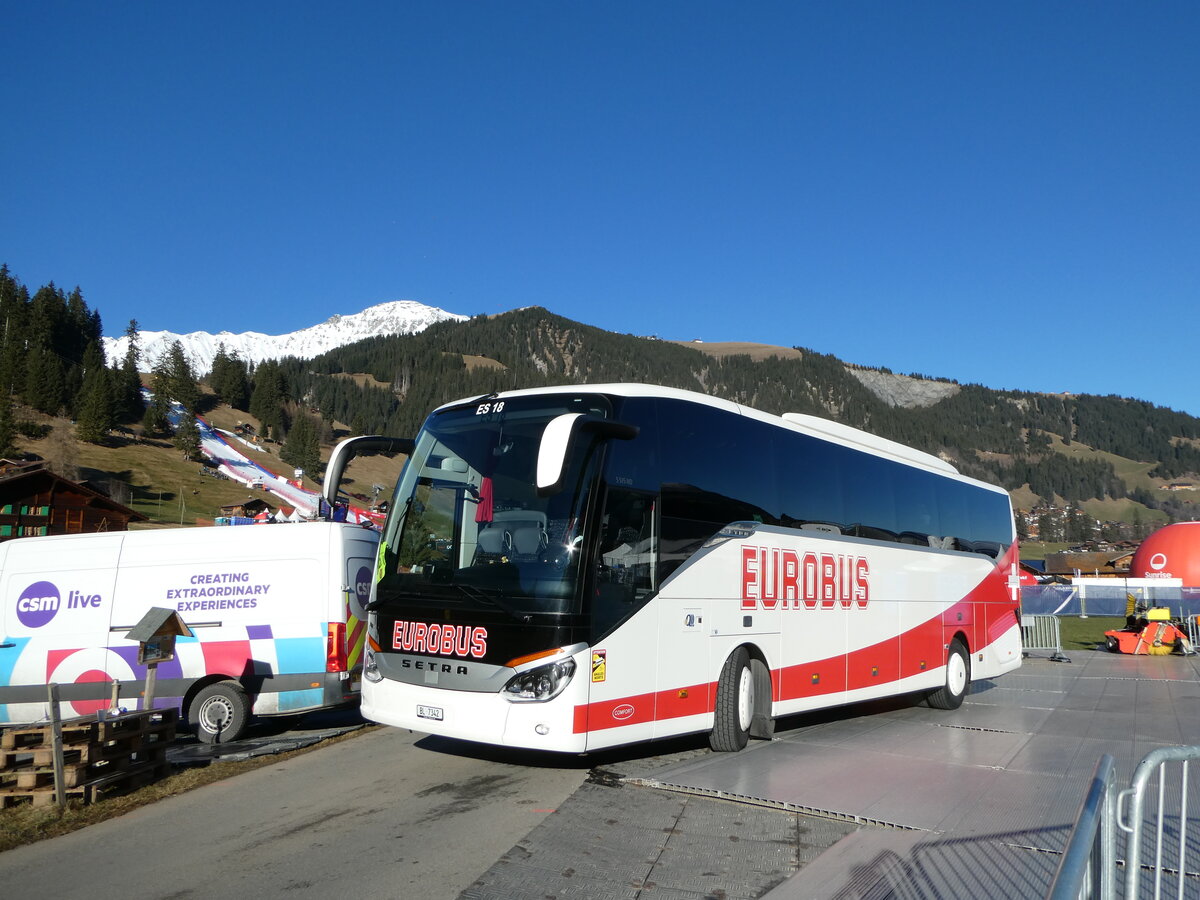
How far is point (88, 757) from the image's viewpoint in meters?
7.71

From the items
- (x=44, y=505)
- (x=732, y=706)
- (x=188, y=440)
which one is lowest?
(x=732, y=706)

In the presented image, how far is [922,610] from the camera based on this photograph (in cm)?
1314

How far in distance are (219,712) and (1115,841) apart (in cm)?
1000

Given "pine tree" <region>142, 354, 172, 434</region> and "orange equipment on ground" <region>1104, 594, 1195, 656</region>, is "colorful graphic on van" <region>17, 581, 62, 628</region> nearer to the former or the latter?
"orange equipment on ground" <region>1104, 594, 1195, 656</region>

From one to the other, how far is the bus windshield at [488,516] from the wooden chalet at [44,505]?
166 ft

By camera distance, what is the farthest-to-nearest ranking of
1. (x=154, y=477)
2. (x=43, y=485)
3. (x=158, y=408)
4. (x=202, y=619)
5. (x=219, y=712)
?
(x=158, y=408)
(x=154, y=477)
(x=43, y=485)
(x=202, y=619)
(x=219, y=712)

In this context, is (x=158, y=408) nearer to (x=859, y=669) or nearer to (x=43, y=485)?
(x=43, y=485)

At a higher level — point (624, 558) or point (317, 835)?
point (624, 558)

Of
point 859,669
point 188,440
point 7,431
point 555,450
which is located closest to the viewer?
point 555,450

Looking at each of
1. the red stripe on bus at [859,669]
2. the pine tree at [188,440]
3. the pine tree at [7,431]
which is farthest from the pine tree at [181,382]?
the red stripe on bus at [859,669]

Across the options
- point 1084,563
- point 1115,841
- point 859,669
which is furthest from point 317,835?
point 1084,563

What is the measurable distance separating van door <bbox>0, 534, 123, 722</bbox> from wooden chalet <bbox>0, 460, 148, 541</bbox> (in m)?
45.1

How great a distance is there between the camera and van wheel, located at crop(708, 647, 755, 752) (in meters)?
8.95

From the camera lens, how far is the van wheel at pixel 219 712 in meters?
10.6
